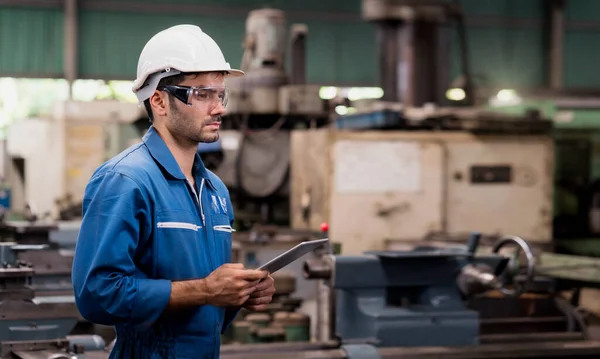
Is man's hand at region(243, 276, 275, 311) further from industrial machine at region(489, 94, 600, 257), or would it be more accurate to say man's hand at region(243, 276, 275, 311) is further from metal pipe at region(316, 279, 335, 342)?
industrial machine at region(489, 94, 600, 257)

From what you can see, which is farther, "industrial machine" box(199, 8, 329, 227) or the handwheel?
"industrial machine" box(199, 8, 329, 227)

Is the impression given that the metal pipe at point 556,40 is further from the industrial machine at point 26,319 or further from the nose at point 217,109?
the nose at point 217,109

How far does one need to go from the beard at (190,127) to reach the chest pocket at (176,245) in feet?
0.46

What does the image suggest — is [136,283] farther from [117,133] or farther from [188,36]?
[117,133]

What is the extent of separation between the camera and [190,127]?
1.75m

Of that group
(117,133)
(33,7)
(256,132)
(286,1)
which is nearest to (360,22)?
(286,1)

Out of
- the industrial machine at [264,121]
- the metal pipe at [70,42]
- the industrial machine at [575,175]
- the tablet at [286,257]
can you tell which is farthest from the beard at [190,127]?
the metal pipe at [70,42]

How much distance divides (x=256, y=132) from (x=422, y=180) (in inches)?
45.9

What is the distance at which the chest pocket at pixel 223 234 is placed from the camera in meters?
1.81

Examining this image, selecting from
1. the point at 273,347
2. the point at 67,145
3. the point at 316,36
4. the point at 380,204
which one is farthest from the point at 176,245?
the point at 316,36

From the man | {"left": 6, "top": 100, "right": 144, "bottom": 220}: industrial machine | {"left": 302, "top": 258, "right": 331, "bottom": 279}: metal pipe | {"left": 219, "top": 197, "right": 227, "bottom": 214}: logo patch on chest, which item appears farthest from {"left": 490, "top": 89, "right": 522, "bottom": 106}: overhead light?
the man

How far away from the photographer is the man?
163 cm

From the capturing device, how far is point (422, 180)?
5.46m

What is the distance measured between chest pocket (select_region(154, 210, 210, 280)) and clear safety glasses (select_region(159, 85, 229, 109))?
0.65ft
